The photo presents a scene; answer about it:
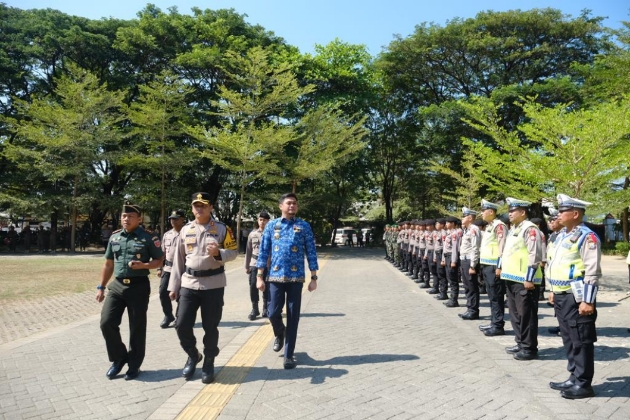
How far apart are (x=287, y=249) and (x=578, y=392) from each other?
3.20 metres

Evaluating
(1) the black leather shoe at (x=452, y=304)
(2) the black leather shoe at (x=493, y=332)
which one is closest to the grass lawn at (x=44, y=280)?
(1) the black leather shoe at (x=452, y=304)

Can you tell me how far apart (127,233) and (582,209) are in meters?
4.88

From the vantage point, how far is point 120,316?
16.0 ft

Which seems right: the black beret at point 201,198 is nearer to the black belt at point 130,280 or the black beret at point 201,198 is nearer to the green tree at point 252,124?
the black belt at point 130,280

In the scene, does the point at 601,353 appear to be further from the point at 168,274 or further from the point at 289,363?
the point at 168,274

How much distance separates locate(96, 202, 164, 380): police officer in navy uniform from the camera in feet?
15.7

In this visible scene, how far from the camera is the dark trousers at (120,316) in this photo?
4.79m

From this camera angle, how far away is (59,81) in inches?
1073

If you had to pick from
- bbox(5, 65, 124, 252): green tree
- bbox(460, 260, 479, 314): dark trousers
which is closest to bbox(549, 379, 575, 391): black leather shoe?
bbox(460, 260, 479, 314): dark trousers

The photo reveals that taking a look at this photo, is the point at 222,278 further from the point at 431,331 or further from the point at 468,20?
the point at 468,20

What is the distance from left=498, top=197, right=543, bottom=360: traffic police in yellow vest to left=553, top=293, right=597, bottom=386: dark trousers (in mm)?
865

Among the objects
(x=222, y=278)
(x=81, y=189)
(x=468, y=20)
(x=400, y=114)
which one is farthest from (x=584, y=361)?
(x=400, y=114)

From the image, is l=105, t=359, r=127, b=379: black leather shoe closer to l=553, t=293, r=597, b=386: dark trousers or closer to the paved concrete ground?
the paved concrete ground

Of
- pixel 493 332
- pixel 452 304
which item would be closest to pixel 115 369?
pixel 493 332
